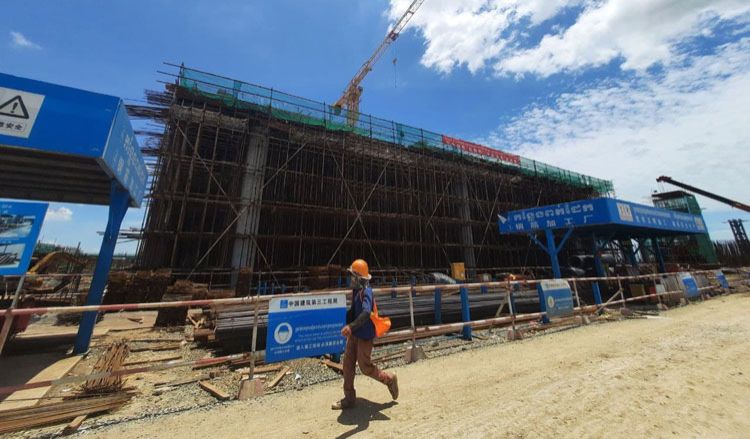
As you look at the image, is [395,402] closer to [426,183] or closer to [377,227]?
[377,227]

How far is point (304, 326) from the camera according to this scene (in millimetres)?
4238

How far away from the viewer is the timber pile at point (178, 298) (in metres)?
8.90

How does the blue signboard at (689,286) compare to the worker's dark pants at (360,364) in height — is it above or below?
above

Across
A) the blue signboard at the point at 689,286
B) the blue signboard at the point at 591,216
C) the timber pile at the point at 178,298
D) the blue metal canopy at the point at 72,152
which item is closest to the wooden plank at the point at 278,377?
the blue metal canopy at the point at 72,152

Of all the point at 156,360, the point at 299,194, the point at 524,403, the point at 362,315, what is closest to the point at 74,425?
the point at 362,315

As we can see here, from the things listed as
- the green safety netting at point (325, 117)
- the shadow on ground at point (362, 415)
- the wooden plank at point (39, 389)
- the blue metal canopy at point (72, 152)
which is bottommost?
the wooden plank at point (39, 389)

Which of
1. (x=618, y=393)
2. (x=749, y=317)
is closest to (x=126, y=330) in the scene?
(x=618, y=393)

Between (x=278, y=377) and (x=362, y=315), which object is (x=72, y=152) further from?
(x=362, y=315)

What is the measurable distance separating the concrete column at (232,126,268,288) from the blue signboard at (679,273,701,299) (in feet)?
64.9

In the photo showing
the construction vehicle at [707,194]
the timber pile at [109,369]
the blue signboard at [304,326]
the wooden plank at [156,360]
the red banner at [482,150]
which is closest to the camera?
the timber pile at [109,369]

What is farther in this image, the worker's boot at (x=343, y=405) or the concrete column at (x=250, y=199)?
the concrete column at (x=250, y=199)

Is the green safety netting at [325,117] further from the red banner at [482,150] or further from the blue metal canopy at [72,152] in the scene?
the blue metal canopy at [72,152]

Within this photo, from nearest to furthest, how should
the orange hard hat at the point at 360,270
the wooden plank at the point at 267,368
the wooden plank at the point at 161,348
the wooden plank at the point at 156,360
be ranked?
1. the orange hard hat at the point at 360,270
2. the wooden plank at the point at 267,368
3. the wooden plank at the point at 156,360
4. the wooden plank at the point at 161,348

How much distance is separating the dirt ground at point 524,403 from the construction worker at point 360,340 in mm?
222
